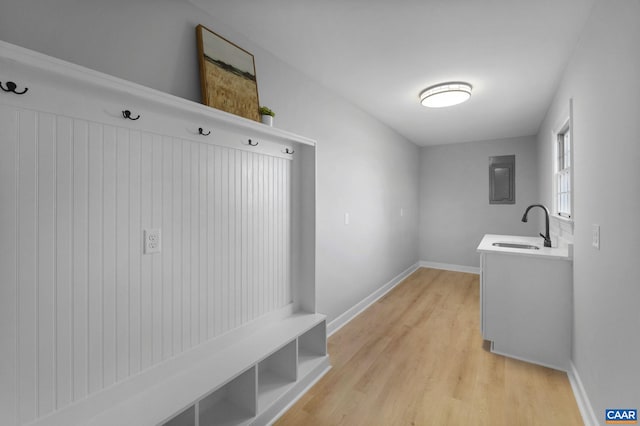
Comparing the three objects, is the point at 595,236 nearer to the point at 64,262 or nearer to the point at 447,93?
the point at 447,93

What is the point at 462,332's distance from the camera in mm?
2961

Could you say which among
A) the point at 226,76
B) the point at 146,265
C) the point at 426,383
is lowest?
Answer: the point at 426,383

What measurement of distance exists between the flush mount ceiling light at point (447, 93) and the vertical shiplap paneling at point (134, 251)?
2.58m

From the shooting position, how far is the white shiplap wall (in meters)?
1.05

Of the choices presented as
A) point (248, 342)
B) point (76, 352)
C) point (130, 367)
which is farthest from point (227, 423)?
point (76, 352)

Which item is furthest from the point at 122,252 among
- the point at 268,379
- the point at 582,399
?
the point at 582,399

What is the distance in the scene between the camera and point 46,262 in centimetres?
112

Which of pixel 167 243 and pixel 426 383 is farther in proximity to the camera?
pixel 426 383

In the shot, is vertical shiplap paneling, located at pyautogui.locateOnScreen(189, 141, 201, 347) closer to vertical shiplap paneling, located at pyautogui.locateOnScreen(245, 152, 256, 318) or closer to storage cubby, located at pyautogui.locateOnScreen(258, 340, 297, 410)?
vertical shiplap paneling, located at pyautogui.locateOnScreen(245, 152, 256, 318)

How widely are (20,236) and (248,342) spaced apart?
128 centimetres

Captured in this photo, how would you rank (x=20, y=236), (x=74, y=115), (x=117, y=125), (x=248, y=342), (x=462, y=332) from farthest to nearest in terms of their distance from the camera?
1. (x=462, y=332)
2. (x=248, y=342)
3. (x=117, y=125)
4. (x=74, y=115)
5. (x=20, y=236)

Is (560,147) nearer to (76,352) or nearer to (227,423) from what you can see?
(227,423)

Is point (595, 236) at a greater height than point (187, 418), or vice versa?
point (595, 236)

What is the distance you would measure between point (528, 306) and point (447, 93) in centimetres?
201
